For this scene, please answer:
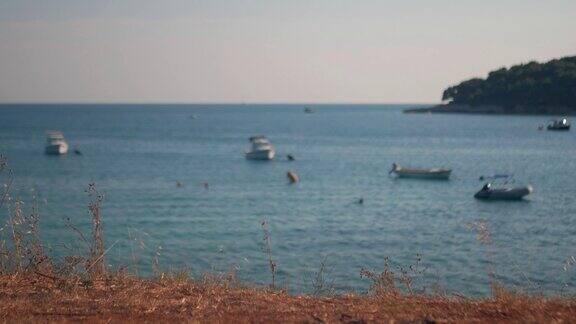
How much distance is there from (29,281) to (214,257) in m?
16.8

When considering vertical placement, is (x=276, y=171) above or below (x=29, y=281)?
below

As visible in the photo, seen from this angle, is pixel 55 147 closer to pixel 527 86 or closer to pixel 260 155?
pixel 260 155

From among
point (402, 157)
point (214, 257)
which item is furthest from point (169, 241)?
point (402, 157)

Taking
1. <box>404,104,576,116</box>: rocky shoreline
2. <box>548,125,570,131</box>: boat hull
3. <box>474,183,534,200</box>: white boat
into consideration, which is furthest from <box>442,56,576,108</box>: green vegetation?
<box>474,183,534,200</box>: white boat

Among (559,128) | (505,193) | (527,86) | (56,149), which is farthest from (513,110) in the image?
(505,193)

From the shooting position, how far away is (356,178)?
55312 millimetres

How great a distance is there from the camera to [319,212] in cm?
3700

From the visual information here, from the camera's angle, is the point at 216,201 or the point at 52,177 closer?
the point at 216,201

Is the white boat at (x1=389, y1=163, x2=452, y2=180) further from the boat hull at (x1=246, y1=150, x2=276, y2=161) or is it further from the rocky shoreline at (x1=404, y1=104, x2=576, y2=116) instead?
the rocky shoreline at (x1=404, y1=104, x2=576, y2=116)

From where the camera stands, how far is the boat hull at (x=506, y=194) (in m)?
42.1

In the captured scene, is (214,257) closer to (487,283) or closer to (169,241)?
(169,241)

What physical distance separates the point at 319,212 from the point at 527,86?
10925 centimetres

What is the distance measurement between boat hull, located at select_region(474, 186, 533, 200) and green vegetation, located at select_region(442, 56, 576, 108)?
291ft

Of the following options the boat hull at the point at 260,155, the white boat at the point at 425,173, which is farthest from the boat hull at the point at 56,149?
the white boat at the point at 425,173
